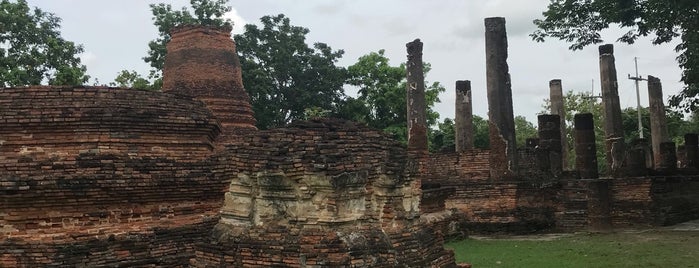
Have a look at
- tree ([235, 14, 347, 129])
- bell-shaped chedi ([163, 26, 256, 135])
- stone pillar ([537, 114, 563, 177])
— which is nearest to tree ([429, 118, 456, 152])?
tree ([235, 14, 347, 129])

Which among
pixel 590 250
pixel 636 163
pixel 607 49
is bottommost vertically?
pixel 590 250

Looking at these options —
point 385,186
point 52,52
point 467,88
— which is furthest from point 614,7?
point 52,52

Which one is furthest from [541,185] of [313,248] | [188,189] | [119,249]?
[119,249]

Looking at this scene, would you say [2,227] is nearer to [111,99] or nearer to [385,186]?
[111,99]

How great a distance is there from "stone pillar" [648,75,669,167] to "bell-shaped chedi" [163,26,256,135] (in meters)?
18.6

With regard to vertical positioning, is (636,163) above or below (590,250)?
above

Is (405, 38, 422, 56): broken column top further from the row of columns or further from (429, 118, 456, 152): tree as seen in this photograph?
(429, 118, 456, 152): tree

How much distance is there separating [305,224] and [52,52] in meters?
19.8

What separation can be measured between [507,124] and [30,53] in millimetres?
16017

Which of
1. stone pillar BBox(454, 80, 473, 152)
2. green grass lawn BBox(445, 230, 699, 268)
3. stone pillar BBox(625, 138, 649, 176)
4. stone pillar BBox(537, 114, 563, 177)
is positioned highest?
stone pillar BBox(454, 80, 473, 152)

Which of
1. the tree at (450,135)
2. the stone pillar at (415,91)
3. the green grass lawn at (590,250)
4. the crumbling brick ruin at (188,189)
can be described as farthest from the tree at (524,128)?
the crumbling brick ruin at (188,189)

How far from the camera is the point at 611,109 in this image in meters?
20.4

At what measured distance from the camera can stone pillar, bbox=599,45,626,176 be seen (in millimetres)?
19453

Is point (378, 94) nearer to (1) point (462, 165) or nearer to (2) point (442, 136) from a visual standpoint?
(2) point (442, 136)
